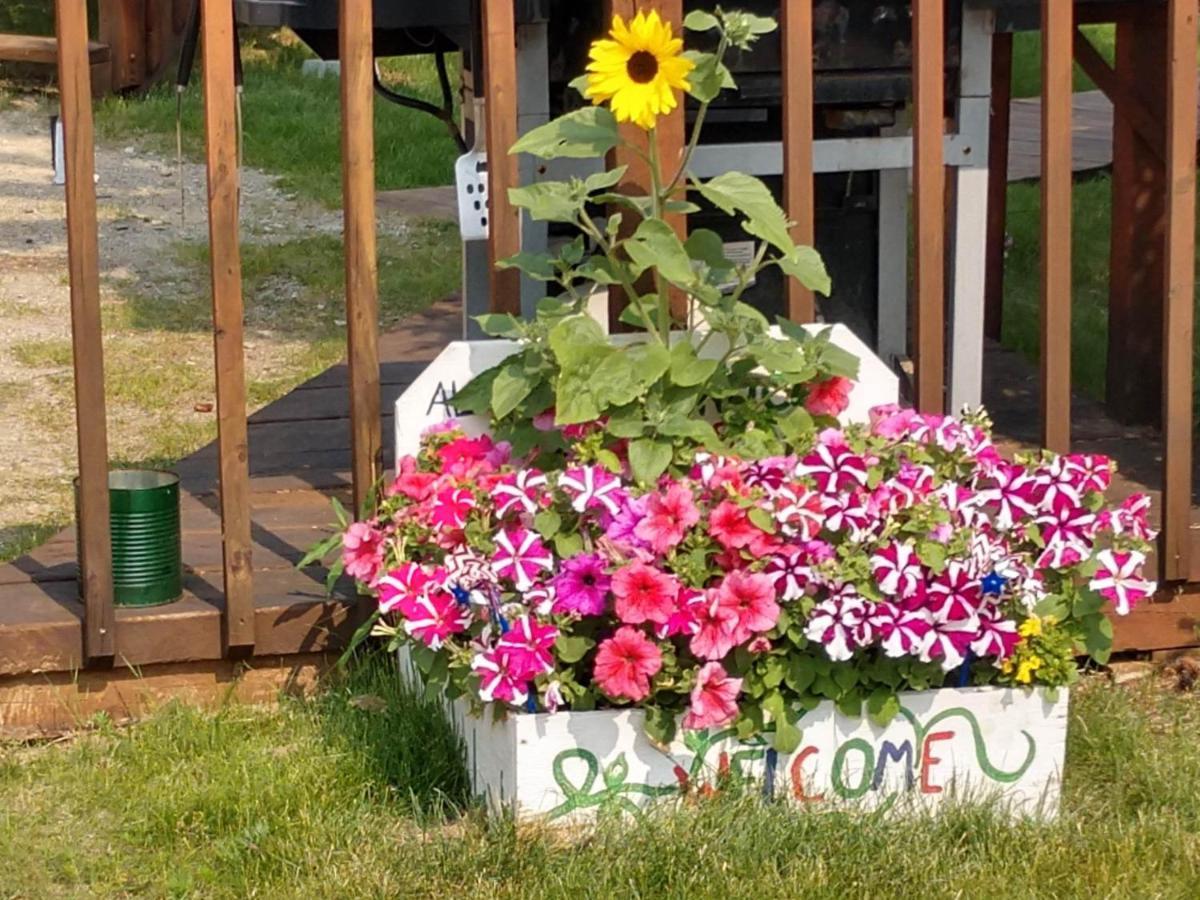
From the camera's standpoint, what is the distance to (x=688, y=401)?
2.97m

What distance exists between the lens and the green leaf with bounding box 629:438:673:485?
2854 mm

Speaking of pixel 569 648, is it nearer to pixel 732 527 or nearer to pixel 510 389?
pixel 732 527

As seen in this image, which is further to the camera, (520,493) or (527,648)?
(520,493)

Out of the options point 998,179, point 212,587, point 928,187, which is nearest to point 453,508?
point 212,587

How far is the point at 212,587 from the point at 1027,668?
1.51m

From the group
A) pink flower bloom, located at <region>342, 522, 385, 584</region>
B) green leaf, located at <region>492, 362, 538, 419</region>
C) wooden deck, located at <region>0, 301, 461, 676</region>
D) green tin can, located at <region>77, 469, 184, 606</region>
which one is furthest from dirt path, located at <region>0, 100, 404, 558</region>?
green leaf, located at <region>492, 362, 538, 419</region>

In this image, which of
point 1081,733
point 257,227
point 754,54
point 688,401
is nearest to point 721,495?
point 688,401

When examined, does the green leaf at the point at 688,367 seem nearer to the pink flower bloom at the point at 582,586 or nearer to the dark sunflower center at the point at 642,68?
the pink flower bloom at the point at 582,586

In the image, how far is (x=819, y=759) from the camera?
286 cm

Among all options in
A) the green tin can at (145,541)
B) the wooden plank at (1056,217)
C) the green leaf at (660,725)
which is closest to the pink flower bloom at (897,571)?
the green leaf at (660,725)

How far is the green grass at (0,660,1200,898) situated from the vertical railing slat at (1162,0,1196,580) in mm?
403

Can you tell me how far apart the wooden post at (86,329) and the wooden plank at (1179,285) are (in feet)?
6.18

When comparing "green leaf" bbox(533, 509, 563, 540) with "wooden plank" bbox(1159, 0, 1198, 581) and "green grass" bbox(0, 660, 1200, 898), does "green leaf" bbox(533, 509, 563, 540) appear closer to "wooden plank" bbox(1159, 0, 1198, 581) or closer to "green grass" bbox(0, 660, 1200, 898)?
"green grass" bbox(0, 660, 1200, 898)

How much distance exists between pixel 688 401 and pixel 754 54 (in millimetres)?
1615
